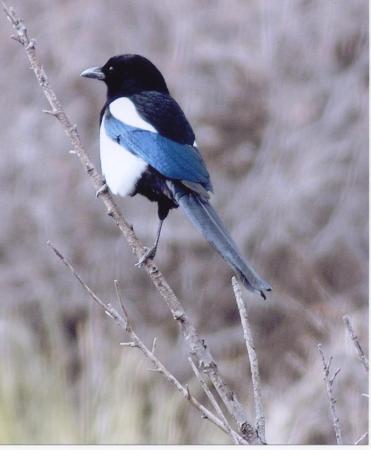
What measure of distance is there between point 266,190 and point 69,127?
4.39 feet

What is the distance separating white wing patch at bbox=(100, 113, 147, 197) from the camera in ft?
7.62

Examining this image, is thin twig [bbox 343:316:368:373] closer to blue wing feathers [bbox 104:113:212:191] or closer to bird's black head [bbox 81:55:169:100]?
blue wing feathers [bbox 104:113:212:191]

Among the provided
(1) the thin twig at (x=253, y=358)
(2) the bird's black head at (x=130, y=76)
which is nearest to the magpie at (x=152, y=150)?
(2) the bird's black head at (x=130, y=76)

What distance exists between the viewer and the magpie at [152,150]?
2.22 metres

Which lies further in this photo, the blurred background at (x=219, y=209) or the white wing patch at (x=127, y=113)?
the blurred background at (x=219, y=209)

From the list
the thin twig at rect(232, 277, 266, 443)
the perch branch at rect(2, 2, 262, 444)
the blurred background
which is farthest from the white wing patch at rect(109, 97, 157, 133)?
the thin twig at rect(232, 277, 266, 443)

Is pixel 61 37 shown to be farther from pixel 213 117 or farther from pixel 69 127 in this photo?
pixel 69 127

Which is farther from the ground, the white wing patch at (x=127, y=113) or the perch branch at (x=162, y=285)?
the white wing patch at (x=127, y=113)

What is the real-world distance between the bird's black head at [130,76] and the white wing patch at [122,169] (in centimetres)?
26

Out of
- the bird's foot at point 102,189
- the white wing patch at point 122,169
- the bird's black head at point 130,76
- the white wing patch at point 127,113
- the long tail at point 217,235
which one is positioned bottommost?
the long tail at point 217,235

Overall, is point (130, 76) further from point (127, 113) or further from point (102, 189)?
point (102, 189)

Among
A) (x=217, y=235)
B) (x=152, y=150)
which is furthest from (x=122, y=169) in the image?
(x=217, y=235)

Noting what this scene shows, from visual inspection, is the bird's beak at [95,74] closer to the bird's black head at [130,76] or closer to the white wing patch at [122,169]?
the bird's black head at [130,76]

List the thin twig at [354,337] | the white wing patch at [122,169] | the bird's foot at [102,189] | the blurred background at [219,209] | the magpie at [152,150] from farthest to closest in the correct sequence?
the blurred background at [219,209], the white wing patch at [122,169], the magpie at [152,150], the bird's foot at [102,189], the thin twig at [354,337]
